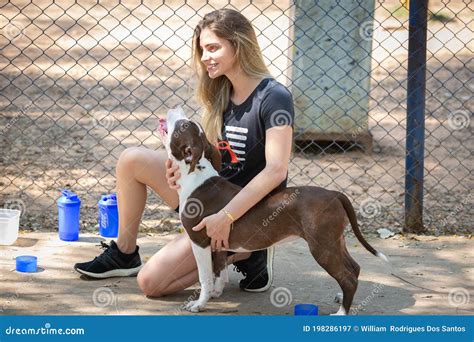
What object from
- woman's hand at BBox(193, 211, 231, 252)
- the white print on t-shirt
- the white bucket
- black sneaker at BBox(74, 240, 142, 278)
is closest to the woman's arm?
woman's hand at BBox(193, 211, 231, 252)

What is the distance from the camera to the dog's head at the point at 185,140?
4188 mm

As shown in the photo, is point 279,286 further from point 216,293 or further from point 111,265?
point 111,265

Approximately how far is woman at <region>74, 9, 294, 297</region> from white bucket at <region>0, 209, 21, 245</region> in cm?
61

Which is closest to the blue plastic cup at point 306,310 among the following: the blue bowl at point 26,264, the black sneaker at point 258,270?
the black sneaker at point 258,270

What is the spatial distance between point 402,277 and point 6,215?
7.26 feet

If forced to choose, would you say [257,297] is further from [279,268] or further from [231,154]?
[231,154]

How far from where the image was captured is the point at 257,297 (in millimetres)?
4684

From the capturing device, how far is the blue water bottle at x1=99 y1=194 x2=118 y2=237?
17.6 ft

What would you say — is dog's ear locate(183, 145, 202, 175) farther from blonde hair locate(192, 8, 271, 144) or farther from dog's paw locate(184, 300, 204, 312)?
dog's paw locate(184, 300, 204, 312)

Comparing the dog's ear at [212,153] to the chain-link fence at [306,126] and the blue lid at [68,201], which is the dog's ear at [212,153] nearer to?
the blue lid at [68,201]

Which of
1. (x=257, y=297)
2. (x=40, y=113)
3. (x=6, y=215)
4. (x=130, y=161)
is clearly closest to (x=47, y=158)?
(x=40, y=113)

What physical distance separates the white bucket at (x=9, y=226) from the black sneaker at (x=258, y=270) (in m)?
1.33

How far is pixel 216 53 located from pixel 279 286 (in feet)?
4.21

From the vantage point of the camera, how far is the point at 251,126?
4.44 meters
